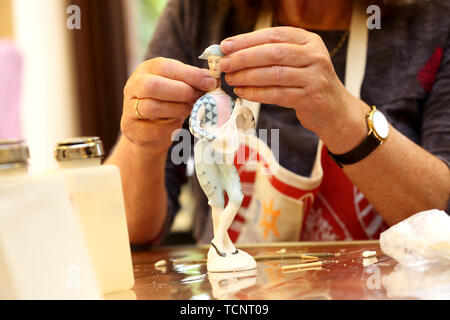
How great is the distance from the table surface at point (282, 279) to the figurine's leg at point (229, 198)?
0.11 ft

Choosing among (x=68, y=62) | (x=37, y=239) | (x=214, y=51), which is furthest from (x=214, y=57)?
(x=68, y=62)

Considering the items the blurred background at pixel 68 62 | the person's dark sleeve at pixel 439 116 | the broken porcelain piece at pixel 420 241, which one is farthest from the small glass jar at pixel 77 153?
the blurred background at pixel 68 62

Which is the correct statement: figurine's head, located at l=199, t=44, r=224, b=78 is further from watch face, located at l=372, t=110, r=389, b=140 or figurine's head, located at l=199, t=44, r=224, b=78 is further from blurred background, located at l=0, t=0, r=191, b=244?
blurred background, located at l=0, t=0, r=191, b=244

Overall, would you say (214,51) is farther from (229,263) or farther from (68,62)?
(68,62)

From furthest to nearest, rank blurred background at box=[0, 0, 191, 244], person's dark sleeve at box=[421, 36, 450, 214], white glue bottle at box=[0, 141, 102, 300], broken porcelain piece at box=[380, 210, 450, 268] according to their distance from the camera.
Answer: blurred background at box=[0, 0, 191, 244]
person's dark sleeve at box=[421, 36, 450, 214]
broken porcelain piece at box=[380, 210, 450, 268]
white glue bottle at box=[0, 141, 102, 300]

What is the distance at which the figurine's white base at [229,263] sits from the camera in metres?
0.48

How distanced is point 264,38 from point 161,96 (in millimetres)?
114

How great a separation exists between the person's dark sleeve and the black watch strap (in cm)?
14

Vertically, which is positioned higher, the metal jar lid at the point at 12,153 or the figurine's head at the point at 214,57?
the figurine's head at the point at 214,57

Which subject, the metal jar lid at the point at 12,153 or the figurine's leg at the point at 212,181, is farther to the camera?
the figurine's leg at the point at 212,181

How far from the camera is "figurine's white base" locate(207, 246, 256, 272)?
484mm

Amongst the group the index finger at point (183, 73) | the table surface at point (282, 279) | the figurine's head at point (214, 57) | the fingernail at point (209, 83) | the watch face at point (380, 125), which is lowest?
the table surface at point (282, 279)

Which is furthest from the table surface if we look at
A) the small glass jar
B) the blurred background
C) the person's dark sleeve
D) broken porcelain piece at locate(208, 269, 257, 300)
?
the blurred background

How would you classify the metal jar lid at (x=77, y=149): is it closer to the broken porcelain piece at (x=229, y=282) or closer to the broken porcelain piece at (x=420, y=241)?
the broken porcelain piece at (x=229, y=282)
